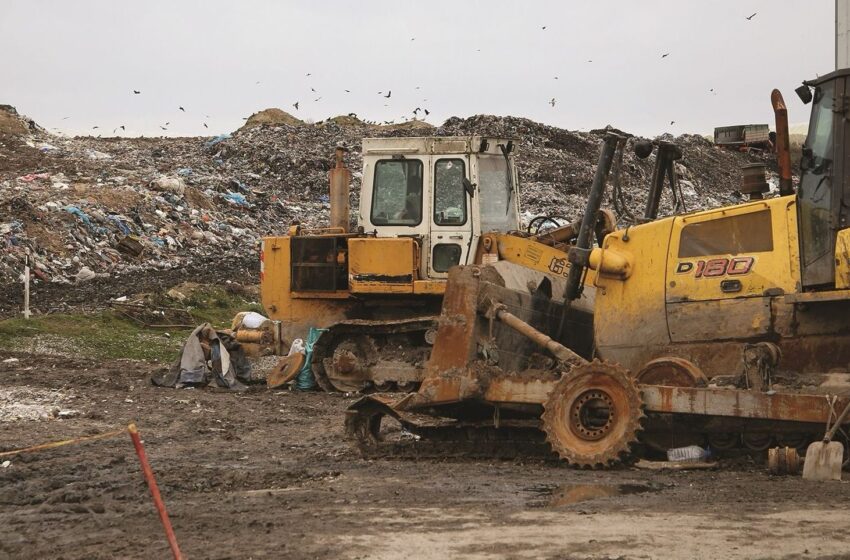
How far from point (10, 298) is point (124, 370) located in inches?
202

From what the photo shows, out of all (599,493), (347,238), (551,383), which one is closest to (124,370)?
(347,238)

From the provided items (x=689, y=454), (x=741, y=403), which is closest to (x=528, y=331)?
(x=689, y=454)

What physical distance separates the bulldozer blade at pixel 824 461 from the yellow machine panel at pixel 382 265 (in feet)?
22.6

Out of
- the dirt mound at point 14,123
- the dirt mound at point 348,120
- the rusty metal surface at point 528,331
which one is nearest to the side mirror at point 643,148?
the rusty metal surface at point 528,331

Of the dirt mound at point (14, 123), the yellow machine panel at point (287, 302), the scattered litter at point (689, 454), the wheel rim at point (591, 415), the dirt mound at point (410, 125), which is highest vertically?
the dirt mound at point (410, 125)

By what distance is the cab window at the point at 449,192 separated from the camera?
14.2 metres

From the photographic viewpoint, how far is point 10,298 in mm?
19516

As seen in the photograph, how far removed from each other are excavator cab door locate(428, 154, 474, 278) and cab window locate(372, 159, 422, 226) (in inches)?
8.1

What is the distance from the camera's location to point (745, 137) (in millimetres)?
8711

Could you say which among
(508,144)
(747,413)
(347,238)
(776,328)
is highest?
(508,144)

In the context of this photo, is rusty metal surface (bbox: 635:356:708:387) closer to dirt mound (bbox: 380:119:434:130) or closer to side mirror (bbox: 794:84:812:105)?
side mirror (bbox: 794:84:812:105)

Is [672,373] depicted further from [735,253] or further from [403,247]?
[403,247]

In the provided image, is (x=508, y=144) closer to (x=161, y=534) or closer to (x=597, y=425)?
(x=597, y=425)

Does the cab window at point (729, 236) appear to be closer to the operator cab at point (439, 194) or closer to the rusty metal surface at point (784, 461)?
the rusty metal surface at point (784, 461)
